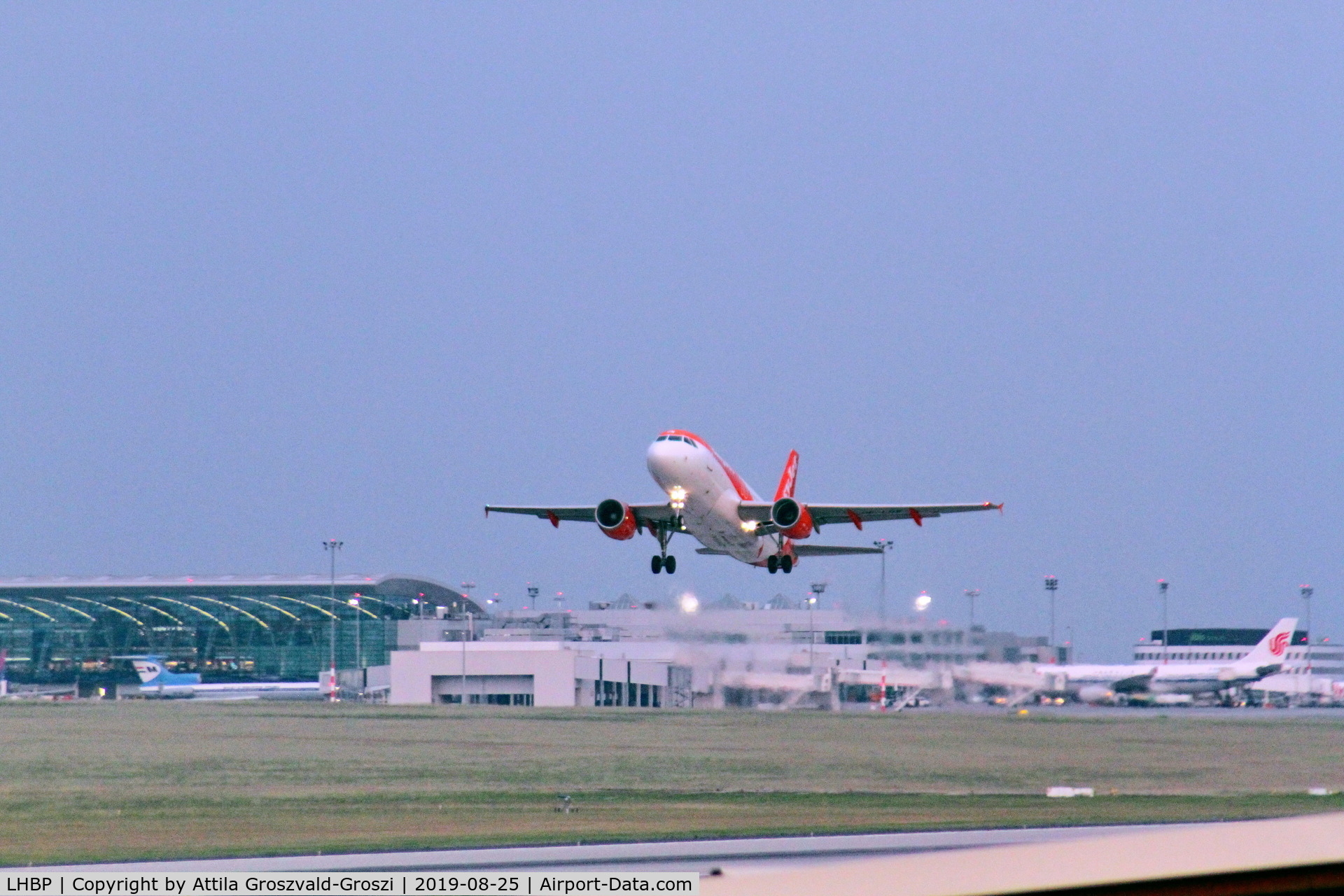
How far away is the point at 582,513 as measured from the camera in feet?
143

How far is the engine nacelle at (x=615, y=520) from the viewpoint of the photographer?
3906cm

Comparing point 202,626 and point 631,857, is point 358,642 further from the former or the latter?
point 631,857

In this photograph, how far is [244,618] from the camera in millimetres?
102875

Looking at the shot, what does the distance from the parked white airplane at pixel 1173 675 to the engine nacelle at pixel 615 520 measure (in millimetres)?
32305

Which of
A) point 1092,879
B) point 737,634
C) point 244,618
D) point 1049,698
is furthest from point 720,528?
point 244,618

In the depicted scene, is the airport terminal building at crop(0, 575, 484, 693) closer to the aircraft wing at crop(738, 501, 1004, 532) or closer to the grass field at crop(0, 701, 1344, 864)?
the grass field at crop(0, 701, 1344, 864)

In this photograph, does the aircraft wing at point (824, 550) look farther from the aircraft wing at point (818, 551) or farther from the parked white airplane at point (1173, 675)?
the parked white airplane at point (1173, 675)

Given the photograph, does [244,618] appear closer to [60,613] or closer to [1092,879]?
[60,613]

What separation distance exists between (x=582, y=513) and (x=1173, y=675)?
157 feet
